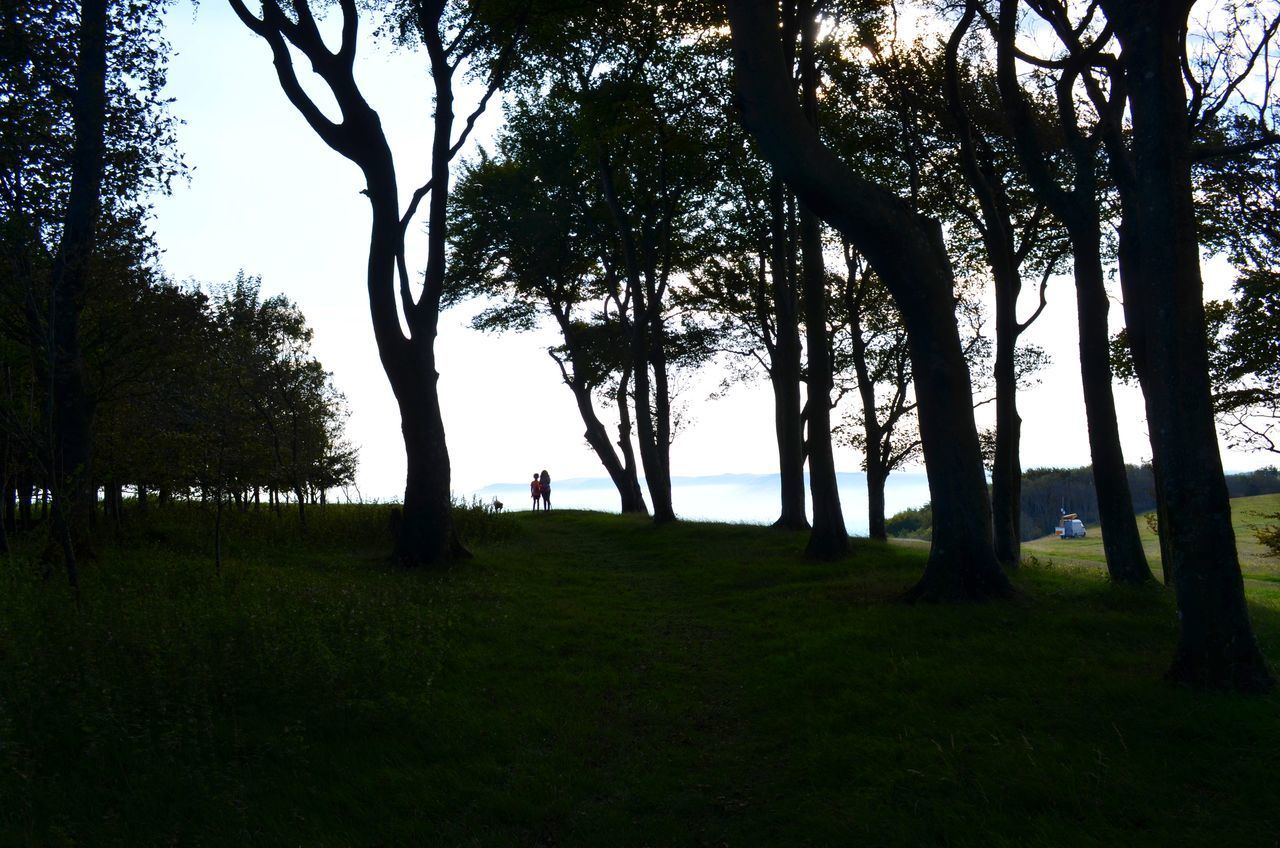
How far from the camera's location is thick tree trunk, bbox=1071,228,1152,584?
12281 millimetres

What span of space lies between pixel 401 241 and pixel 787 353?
1050 centimetres

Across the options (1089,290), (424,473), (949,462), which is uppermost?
(1089,290)

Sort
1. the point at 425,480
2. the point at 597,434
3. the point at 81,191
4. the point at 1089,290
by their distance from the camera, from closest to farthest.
A: the point at 1089,290 → the point at 81,191 → the point at 425,480 → the point at 597,434

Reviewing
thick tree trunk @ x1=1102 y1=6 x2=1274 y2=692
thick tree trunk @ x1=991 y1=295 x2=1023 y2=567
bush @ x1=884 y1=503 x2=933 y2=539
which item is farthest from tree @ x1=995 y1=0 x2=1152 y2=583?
bush @ x1=884 y1=503 x2=933 y2=539

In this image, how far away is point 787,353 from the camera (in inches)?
883

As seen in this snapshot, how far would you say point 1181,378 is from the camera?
22.4 feet

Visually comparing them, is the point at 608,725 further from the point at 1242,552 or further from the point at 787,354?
the point at 1242,552

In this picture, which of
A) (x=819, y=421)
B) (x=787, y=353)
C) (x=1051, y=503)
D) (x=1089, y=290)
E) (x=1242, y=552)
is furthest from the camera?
(x=1051, y=503)

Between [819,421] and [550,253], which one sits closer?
[819,421]

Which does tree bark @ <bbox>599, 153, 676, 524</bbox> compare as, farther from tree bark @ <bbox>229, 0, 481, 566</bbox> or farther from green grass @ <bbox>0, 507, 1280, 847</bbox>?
green grass @ <bbox>0, 507, 1280, 847</bbox>

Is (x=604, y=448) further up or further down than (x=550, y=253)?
further down

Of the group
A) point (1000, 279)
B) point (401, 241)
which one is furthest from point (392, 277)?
point (1000, 279)

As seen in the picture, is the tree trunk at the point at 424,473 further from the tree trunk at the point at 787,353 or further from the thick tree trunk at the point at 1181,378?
the thick tree trunk at the point at 1181,378

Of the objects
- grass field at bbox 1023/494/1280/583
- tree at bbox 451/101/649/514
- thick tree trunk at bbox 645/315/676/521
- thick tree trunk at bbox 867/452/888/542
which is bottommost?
grass field at bbox 1023/494/1280/583
